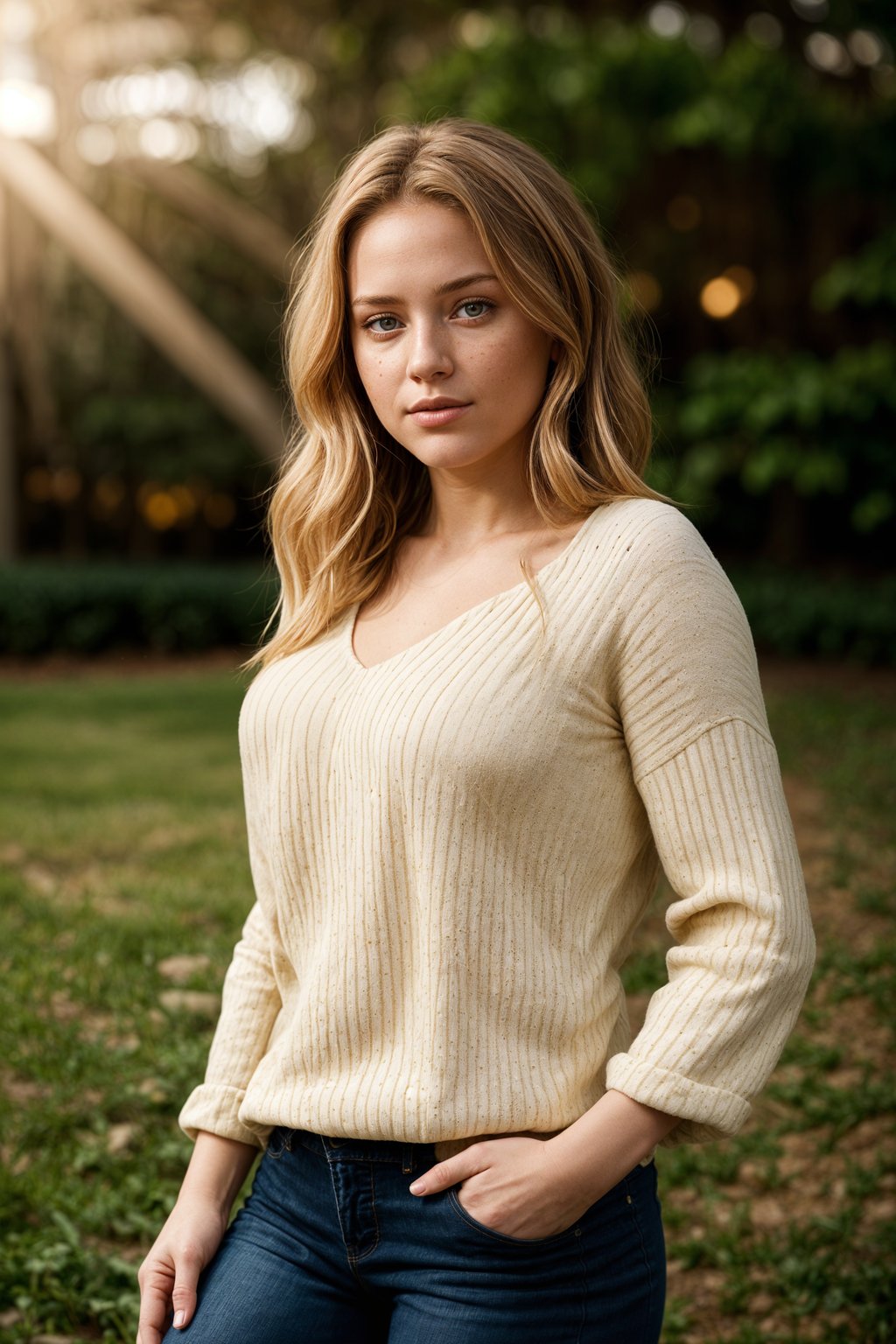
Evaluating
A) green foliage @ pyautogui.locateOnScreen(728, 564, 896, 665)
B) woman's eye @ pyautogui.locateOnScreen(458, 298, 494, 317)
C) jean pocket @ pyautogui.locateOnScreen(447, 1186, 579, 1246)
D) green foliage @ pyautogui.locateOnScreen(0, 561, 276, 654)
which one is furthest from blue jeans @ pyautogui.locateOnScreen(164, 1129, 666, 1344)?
green foliage @ pyautogui.locateOnScreen(0, 561, 276, 654)

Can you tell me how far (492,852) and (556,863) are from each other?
78mm

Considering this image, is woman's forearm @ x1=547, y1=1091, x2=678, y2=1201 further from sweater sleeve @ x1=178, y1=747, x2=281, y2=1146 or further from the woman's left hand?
sweater sleeve @ x1=178, y1=747, x2=281, y2=1146

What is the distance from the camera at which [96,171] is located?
11633 millimetres

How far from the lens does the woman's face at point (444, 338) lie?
1619 mm

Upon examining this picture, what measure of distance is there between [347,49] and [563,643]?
11.5m

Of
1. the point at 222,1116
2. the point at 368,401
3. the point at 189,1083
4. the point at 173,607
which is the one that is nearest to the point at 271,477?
the point at 189,1083

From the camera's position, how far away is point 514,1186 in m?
1.42

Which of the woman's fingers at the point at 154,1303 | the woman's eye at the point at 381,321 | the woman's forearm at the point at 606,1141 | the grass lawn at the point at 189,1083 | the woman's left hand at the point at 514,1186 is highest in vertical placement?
the woman's eye at the point at 381,321

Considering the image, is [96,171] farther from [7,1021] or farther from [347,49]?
[7,1021]

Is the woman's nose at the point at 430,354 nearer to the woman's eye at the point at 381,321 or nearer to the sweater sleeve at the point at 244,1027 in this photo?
the woman's eye at the point at 381,321

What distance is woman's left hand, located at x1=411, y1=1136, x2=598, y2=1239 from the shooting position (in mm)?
1414

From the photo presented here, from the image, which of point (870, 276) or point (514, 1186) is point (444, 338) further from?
point (870, 276)

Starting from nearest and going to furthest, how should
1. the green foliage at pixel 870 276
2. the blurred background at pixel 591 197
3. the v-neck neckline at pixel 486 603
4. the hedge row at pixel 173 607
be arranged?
the v-neck neckline at pixel 486 603, the green foliage at pixel 870 276, the blurred background at pixel 591 197, the hedge row at pixel 173 607

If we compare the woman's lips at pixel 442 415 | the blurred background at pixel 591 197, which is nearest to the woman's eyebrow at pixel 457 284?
the woman's lips at pixel 442 415
